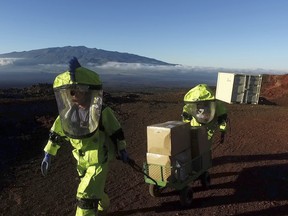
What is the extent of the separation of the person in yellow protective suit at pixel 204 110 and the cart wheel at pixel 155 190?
1734 mm

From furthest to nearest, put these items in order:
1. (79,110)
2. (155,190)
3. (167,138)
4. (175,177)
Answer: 1. (155,190)
2. (175,177)
3. (167,138)
4. (79,110)

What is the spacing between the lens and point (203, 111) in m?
7.99

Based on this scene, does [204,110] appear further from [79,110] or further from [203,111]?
[79,110]

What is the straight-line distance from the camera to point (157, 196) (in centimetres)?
716

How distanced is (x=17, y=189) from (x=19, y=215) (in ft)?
4.45

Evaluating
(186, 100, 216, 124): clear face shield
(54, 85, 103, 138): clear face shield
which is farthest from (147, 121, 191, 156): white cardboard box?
(54, 85, 103, 138): clear face shield

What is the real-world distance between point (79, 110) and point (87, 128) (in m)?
0.29

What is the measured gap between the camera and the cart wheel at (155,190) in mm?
7027

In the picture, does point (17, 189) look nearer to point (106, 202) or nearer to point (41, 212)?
point (41, 212)

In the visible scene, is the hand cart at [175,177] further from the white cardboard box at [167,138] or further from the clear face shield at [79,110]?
the clear face shield at [79,110]

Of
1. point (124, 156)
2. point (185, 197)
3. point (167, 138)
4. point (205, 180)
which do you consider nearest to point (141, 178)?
point (205, 180)

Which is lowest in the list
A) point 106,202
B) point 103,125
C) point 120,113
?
point 120,113

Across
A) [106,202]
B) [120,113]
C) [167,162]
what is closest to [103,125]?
[106,202]

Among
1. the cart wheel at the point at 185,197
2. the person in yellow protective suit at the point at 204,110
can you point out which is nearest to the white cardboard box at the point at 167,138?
the cart wheel at the point at 185,197
